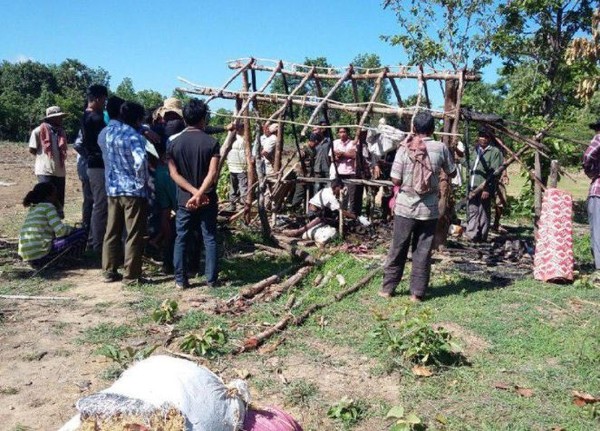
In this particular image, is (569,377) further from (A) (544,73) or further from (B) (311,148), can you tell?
(A) (544,73)

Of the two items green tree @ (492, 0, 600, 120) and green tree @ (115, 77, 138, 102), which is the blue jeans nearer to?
green tree @ (492, 0, 600, 120)

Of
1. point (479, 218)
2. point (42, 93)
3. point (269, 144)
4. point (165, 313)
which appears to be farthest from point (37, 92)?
point (165, 313)

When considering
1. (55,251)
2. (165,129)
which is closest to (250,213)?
(165,129)

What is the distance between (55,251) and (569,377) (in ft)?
18.8

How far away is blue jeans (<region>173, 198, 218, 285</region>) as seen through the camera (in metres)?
6.08

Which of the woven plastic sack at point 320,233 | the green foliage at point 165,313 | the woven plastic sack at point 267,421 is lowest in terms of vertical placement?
the green foliage at point 165,313

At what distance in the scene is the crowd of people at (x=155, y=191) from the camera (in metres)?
5.75

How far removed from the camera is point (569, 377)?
13.6 ft

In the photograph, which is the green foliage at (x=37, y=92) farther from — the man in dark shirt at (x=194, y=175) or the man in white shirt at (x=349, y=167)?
the man in dark shirt at (x=194, y=175)

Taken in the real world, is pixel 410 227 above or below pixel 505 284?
above

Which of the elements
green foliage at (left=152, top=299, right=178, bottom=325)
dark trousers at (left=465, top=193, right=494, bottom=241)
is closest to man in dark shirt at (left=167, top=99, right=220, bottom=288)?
green foliage at (left=152, top=299, right=178, bottom=325)

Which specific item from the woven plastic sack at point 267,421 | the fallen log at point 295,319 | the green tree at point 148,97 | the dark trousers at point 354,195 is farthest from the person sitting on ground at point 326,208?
the green tree at point 148,97

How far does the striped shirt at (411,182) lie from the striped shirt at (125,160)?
8.97ft

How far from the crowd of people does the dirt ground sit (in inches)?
26.5
